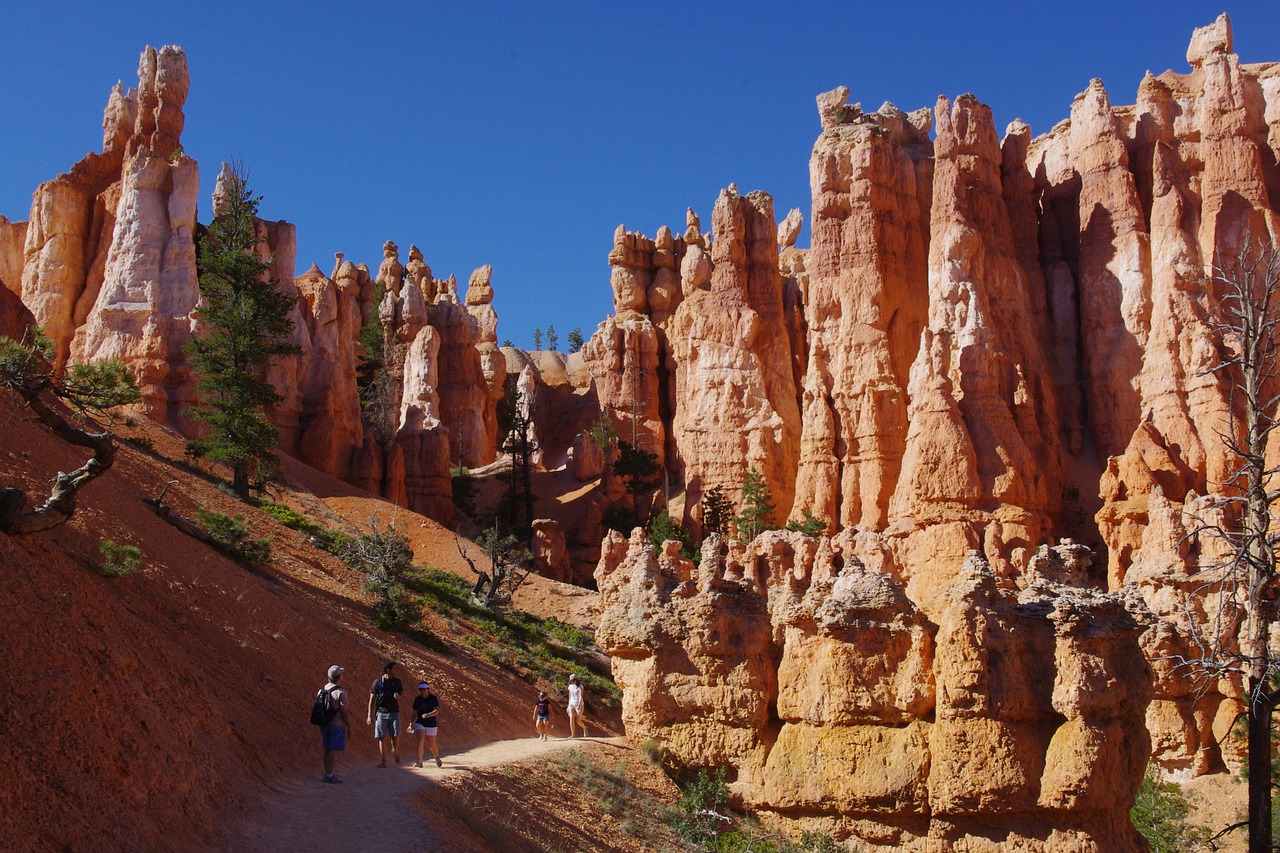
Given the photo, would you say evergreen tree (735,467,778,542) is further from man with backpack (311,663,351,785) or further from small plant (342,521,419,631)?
man with backpack (311,663,351,785)

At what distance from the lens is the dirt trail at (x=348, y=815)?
1112 cm

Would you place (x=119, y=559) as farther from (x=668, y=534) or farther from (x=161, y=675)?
(x=668, y=534)

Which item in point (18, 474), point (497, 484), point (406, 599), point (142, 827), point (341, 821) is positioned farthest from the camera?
point (497, 484)

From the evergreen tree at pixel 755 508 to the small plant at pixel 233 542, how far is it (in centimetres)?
2907

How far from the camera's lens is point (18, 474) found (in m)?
17.2

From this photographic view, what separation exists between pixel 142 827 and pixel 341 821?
252 cm

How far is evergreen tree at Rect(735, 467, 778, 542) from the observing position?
5066 cm

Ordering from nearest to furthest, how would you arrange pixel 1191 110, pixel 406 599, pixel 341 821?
1. pixel 341 821
2. pixel 406 599
3. pixel 1191 110

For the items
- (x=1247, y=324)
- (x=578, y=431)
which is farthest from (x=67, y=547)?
(x=578, y=431)

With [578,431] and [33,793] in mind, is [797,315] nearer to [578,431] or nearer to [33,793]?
[578,431]

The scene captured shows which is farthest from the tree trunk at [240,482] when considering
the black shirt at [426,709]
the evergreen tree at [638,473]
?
the evergreen tree at [638,473]

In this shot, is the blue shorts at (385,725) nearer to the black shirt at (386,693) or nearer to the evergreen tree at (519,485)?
the black shirt at (386,693)

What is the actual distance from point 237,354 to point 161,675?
24197mm

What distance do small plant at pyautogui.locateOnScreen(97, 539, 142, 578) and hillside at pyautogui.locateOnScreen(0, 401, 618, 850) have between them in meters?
0.17
